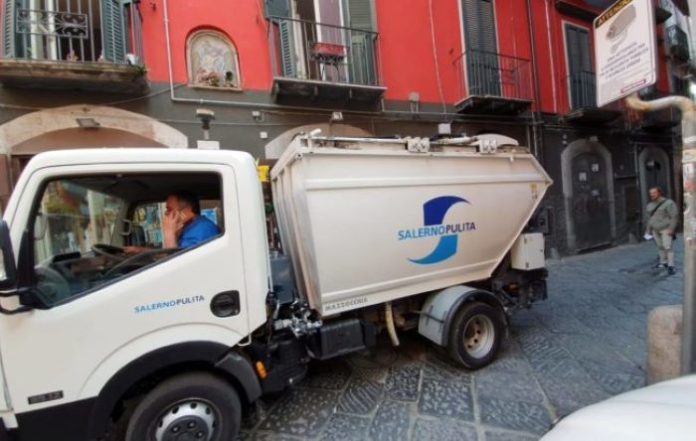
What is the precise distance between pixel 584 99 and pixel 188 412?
40.4 feet

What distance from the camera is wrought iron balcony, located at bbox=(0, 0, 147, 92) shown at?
5223mm

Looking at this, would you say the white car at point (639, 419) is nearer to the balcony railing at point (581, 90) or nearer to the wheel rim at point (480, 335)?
the wheel rim at point (480, 335)

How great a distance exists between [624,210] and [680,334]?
10765mm

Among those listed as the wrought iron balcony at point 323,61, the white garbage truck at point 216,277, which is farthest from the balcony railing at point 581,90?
the white garbage truck at point 216,277

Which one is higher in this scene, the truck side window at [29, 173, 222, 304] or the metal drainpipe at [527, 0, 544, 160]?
the metal drainpipe at [527, 0, 544, 160]

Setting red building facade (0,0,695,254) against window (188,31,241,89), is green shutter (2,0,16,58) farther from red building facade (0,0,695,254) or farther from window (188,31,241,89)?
window (188,31,241,89)

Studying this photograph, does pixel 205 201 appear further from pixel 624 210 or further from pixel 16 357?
pixel 624 210

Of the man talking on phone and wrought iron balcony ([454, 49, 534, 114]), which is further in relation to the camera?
wrought iron balcony ([454, 49, 534, 114])

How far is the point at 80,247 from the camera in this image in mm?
2287

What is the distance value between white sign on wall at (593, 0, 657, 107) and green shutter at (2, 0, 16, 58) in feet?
24.9

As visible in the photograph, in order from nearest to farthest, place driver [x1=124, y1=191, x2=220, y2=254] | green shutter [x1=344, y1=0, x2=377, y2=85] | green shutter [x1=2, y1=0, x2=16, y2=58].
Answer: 1. driver [x1=124, y1=191, x2=220, y2=254]
2. green shutter [x1=2, y1=0, x2=16, y2=58]
3. green shutter [x1=344, y1=0, x2=377, y2=85]

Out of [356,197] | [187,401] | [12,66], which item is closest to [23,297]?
[187,401]

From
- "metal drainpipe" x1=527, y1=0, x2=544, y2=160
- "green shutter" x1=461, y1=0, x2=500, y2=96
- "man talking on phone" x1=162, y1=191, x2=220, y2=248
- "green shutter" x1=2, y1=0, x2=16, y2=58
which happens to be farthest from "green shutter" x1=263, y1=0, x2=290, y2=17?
"metal drainpipe" x1=527, y1=0, x2=544, y2=160

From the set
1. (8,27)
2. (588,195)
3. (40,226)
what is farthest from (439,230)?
(588,195)
